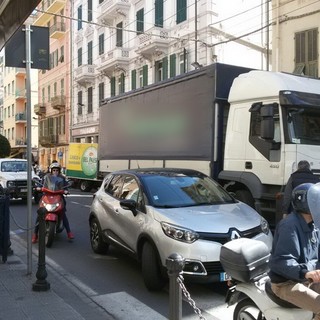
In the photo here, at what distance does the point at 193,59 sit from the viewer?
25.0 metres

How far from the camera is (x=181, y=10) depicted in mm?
25625

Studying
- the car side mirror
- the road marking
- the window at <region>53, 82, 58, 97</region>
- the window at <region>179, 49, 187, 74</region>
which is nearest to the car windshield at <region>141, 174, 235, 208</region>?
the car side mirror

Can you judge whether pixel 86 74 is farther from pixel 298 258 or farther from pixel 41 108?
pixel 298 258

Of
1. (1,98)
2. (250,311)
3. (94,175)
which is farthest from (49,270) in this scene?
(1,98)

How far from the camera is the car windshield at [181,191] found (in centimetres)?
676

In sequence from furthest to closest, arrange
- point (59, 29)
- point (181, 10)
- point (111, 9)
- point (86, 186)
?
point (59, 29) → point (111, 9) → point (86, 186) → point (181, 10)

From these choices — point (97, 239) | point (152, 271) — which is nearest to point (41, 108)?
point (97, 239)

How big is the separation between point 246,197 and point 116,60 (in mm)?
23794

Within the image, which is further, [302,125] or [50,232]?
[50,232]

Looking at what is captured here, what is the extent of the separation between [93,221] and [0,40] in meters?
3.54

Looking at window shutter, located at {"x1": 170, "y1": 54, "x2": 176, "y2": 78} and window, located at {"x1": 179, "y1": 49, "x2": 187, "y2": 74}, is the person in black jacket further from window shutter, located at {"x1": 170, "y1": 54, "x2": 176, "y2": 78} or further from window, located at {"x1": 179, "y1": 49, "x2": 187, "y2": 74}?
window shutter, located at {"x1": 170, "y1": 54, "x2": 176, "y2": 78}

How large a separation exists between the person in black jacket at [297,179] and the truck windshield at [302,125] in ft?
2.15

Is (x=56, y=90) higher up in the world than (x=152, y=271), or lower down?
higher up

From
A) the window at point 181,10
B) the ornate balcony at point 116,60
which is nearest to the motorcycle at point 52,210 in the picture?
the window at point 181,10
